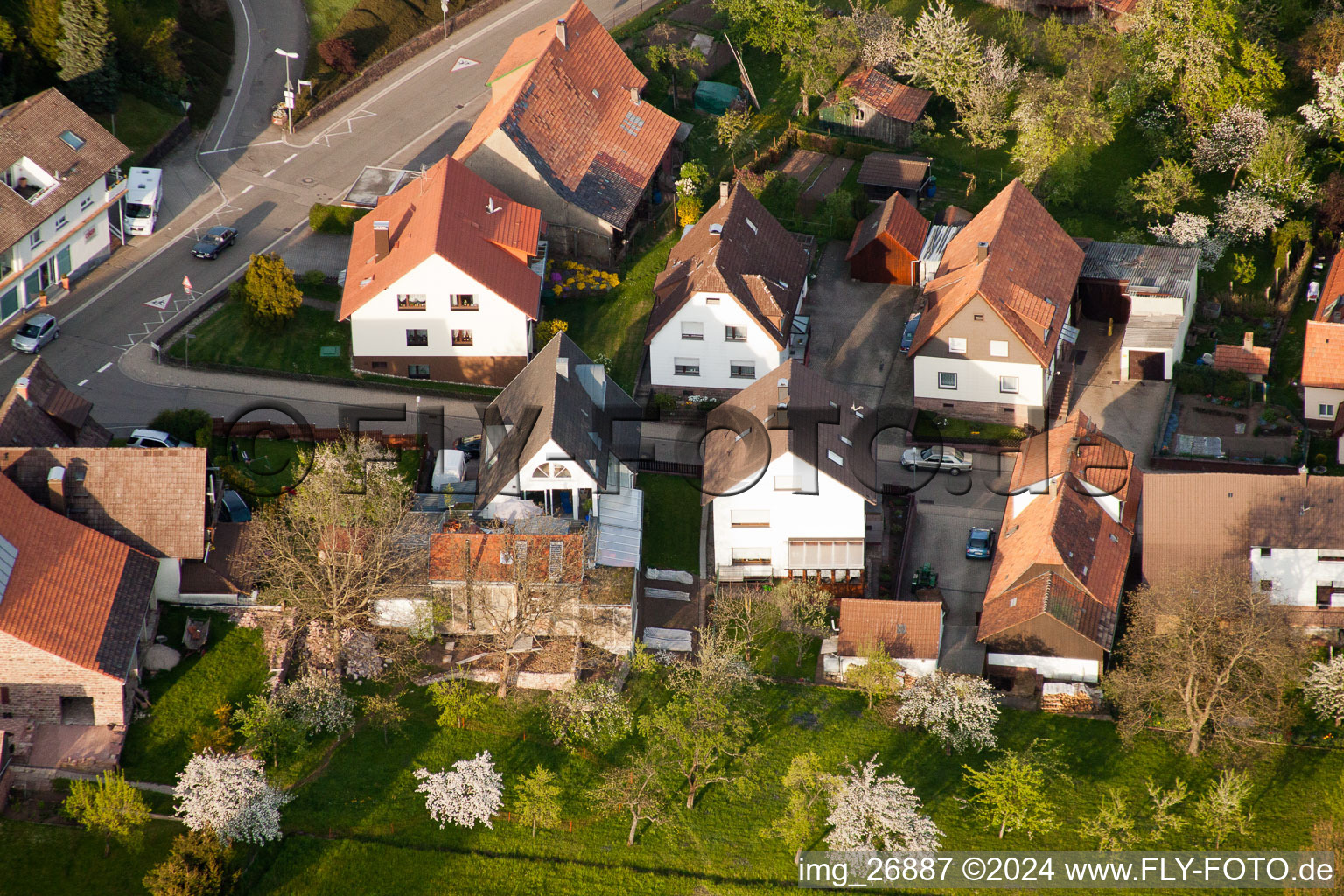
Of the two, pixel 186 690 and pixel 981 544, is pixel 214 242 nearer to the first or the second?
pixel 186 690

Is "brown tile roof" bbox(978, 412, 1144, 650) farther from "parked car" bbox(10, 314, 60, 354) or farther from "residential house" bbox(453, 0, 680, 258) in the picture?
"parked car" bbox(10, 314, 60, 354)

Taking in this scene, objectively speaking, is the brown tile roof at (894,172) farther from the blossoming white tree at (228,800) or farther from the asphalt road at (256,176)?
the blossoming white tree at (228,800)

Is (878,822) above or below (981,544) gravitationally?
below

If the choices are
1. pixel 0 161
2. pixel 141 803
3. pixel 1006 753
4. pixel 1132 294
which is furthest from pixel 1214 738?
pixel 0 161

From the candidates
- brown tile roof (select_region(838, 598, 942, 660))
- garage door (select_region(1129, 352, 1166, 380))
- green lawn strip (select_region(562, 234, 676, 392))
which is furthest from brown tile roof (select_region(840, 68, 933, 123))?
brown tile roof (select_region(838, 598, 942, 660))

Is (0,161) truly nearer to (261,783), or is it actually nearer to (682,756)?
(261,783)

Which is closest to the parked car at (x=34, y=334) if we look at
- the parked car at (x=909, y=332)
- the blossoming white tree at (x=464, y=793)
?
the blossoming white tree at (x=464, y=793)

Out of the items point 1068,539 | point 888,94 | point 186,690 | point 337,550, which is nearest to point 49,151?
point 337,550
